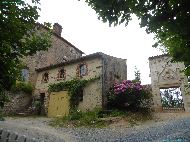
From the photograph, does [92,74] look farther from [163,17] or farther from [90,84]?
[163,17]

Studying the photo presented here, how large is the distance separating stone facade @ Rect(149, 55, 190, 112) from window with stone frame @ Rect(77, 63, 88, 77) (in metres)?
5.34

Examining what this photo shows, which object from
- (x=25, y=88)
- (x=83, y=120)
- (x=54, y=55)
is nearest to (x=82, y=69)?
(x=83, y=120)

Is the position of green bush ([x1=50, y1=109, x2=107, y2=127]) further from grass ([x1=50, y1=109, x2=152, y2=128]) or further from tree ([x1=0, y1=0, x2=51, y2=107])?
tree ([x1=0, y1=0, x2=51, y2=107])

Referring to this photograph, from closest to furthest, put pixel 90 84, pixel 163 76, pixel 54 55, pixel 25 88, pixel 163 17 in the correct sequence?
1. pixel 163 17
2. pixel 163 76
3. pixel 90 84
4. pixel 25 88
5. pixel 54 55

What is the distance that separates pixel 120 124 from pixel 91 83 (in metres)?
5.50

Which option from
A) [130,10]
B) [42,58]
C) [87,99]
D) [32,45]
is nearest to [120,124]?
[87,99]

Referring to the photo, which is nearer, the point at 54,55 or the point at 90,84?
the point at 90,84

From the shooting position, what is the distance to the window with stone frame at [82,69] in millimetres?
18522

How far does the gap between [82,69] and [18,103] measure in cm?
715

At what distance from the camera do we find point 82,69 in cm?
1906

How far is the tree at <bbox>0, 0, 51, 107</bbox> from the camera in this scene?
4.11m

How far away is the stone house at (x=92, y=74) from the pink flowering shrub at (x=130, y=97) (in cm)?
98

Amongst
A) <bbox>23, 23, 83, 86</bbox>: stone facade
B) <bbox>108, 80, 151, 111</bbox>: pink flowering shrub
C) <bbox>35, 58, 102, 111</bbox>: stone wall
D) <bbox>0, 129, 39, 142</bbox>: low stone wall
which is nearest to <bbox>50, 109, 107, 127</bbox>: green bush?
<bbox>35, 58, 102, 111</bbox>: stone wall

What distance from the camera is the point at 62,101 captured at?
1897 centimetres
